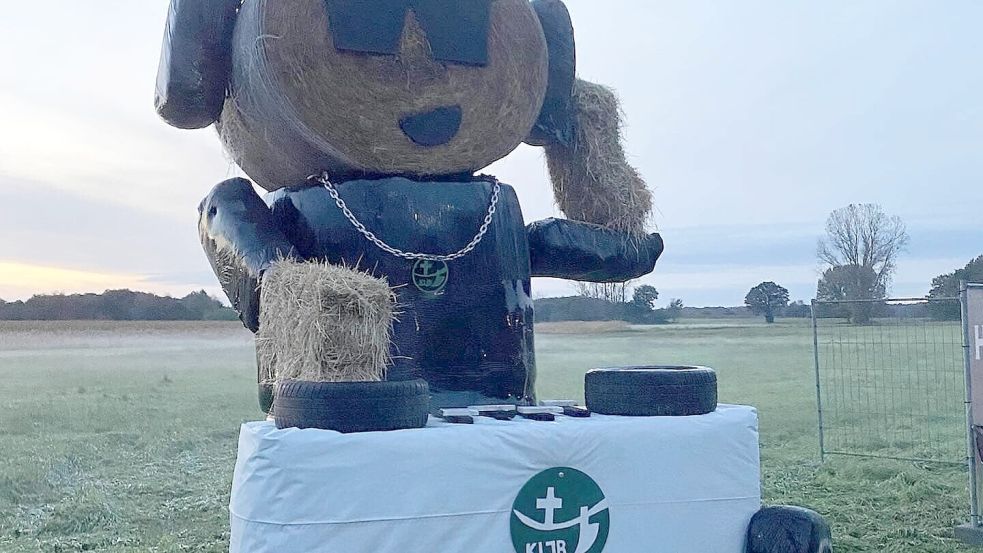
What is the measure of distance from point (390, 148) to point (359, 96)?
0.21 metres

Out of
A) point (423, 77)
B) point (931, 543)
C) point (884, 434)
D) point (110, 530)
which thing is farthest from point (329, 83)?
point (884, 434)

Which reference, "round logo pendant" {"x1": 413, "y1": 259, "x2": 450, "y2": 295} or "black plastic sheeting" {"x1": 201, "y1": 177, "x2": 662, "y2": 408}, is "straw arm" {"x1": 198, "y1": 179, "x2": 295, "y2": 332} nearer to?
"black plastic sheeting" {"x1": 201, "y1": 177, "x2": 662, "y2": 408}

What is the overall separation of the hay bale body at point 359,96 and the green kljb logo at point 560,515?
1.18 metres

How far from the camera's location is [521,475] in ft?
9.22

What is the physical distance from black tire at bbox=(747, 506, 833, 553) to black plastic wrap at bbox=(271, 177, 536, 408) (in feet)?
2.95


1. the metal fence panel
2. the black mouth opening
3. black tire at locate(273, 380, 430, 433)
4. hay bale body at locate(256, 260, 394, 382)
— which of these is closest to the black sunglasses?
the black mouth opening

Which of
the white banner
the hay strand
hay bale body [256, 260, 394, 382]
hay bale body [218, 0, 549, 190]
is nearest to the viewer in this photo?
the white banner

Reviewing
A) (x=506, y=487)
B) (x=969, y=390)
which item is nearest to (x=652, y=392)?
(x=506, y=487)

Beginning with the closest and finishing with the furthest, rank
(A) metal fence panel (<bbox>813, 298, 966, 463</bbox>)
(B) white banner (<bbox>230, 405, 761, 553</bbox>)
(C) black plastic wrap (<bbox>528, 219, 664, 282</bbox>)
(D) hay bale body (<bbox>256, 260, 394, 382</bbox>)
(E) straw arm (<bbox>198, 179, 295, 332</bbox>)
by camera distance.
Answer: (B) white banner (<bbox>230, 405, 761, 553</bbox>)
(D) hay bale body (<bbox>256, 260, 394, 382</bbox>)
(E) straw arm (<bbox>198, 179, 295, 332</bbox>)
(C) black plastic wrap (<bbox>528, 219, 664, 282</bbox>)
(A) metal fence panel (<bbox>813, 298, 966, 463</bbox>)

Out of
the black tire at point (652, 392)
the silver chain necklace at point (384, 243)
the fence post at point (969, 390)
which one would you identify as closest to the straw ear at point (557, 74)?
the silver chain necklace at point (384, 243)

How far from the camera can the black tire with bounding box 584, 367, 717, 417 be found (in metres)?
3.16

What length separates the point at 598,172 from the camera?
157 inches

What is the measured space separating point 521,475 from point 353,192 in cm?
115

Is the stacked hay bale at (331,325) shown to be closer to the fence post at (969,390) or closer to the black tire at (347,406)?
the black tire at (347,406)
